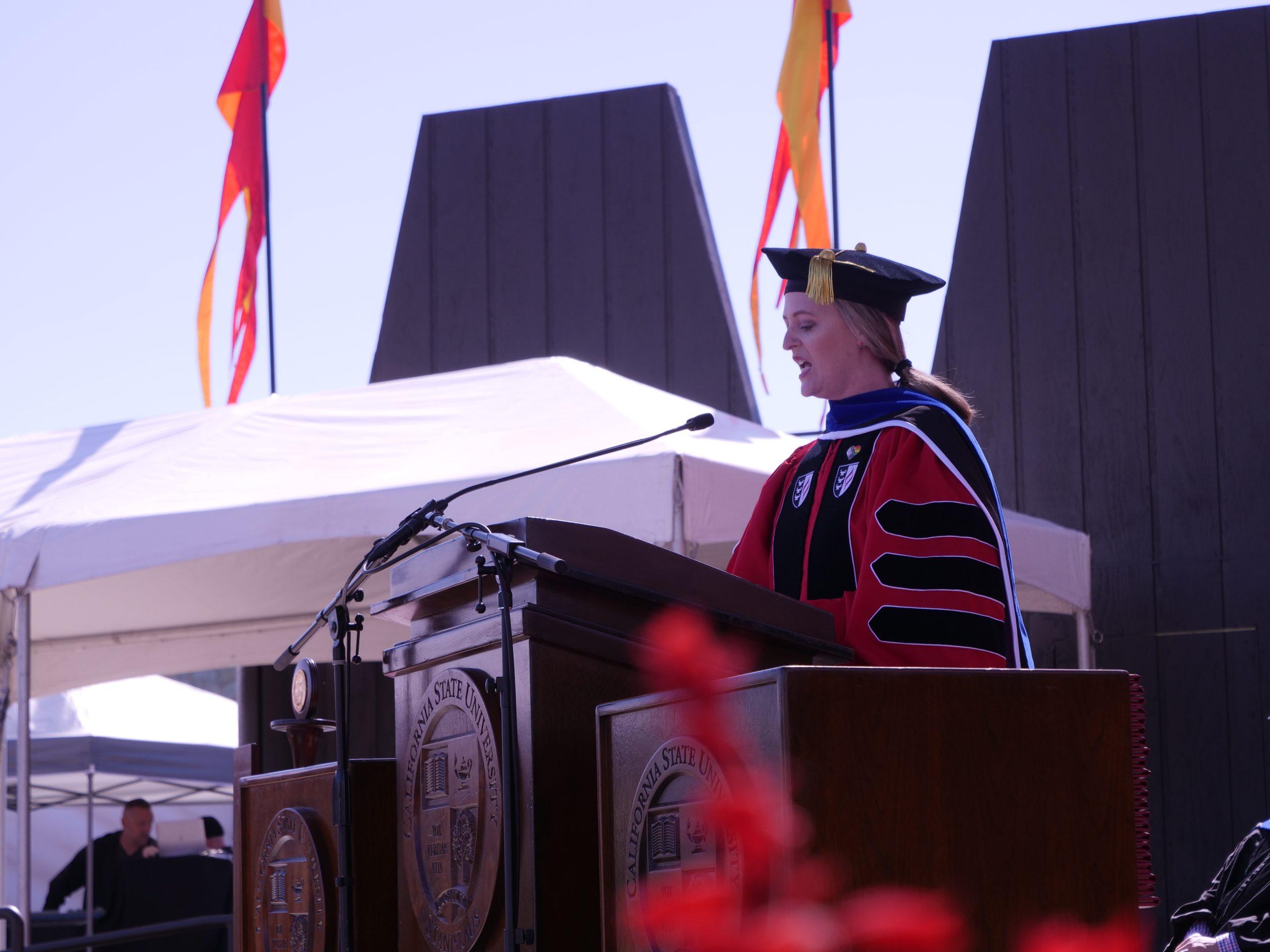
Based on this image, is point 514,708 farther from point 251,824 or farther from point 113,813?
point 113,813

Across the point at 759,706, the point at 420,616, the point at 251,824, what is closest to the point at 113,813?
the point at 251,824

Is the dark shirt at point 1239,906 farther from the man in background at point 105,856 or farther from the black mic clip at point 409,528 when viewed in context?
the man in background at point 105,856

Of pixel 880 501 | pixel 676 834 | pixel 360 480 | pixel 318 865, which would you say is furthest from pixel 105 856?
pixel 676 834

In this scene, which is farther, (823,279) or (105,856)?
(105,856)

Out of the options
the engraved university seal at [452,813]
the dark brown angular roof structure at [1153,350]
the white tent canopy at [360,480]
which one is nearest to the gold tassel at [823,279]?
the engraved university seal at [452,813]

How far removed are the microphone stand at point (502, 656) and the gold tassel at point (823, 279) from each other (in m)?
0.50

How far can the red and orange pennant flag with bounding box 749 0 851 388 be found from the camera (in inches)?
298

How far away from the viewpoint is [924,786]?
57.9 inches

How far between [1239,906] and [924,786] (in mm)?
2909

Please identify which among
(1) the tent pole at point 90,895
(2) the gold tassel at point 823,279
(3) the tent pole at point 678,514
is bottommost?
(1) the tent pole at point 90,895

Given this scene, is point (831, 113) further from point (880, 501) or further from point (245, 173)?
point (880, 501)

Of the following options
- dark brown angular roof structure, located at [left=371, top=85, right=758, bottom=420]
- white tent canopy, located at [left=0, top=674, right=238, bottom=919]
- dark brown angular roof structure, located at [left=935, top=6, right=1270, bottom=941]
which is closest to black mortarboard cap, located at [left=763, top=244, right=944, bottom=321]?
dark brown angular roof structure, located at [left=935, top=6, right=1270, bottom=941]

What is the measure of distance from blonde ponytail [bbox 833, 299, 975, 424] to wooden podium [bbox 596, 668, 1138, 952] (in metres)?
0.91

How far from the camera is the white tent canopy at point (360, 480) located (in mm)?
4418
